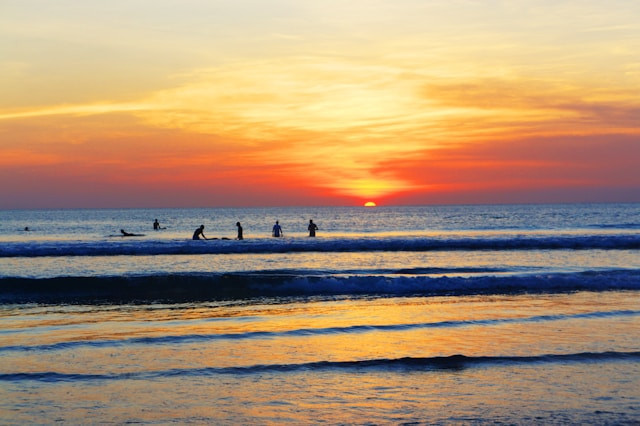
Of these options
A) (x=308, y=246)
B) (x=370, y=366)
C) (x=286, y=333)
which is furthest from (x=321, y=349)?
(x=308, y=246)

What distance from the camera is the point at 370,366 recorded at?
30.8 ft

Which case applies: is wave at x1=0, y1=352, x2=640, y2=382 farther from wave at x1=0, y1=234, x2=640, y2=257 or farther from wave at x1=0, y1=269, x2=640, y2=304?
wave at x1=0, y1=234, x2=640, y2=257

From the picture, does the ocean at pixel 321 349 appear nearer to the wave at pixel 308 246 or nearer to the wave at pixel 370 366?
the wave at pixel 370 366

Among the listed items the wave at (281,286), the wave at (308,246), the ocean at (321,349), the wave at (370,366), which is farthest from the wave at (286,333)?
the wave at (308,246)

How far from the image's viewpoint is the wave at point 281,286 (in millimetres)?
18656

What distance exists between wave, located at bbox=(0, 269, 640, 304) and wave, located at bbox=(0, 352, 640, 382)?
27.1 feet

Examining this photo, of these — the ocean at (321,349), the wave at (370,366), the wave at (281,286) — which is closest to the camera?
the ocean at (321,349)

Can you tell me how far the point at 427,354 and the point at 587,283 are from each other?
11792 millimetres

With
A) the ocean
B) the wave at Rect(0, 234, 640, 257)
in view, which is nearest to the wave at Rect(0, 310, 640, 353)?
the ocean

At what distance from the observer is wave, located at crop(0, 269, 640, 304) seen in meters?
18.7

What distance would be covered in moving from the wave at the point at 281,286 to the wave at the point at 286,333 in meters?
4.88

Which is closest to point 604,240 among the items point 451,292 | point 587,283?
point 587,283

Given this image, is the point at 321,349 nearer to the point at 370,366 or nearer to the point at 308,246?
the point at 370,366

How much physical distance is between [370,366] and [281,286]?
10648mm
